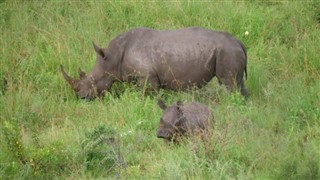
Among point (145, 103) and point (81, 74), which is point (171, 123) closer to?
point (145, 103)

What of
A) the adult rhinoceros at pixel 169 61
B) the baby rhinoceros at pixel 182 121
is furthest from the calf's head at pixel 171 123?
the adult rhinoceros at pixel 169 61

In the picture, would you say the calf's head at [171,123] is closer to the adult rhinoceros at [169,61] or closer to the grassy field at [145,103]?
the grassy field at [145,103]

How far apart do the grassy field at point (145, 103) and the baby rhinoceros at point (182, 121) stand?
0.17 m

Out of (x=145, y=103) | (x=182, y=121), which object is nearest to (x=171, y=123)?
(x=182, y=121)

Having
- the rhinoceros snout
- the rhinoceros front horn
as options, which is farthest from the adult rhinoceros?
the rhinoceros snout

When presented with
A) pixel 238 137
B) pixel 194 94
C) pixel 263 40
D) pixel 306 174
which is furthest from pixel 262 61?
pixel 306 174

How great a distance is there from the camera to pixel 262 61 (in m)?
11.4

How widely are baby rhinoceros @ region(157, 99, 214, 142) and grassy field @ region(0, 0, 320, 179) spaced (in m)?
0.17

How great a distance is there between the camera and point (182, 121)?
8.48 metres

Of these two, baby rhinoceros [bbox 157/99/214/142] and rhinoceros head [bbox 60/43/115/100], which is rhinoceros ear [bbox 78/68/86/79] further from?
baby rhinoceros [bbox 157/99/214/142]

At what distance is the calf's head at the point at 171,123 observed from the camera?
830 centimetres

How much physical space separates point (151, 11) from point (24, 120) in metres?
3.95

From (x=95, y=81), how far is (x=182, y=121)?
2.60 metres

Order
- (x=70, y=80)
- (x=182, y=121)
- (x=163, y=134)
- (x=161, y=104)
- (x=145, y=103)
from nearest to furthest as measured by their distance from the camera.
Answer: (x=163, y=134), (x=182, y=121), (x=161, y=104), (x=145, y=103), (x=70, y=80)
